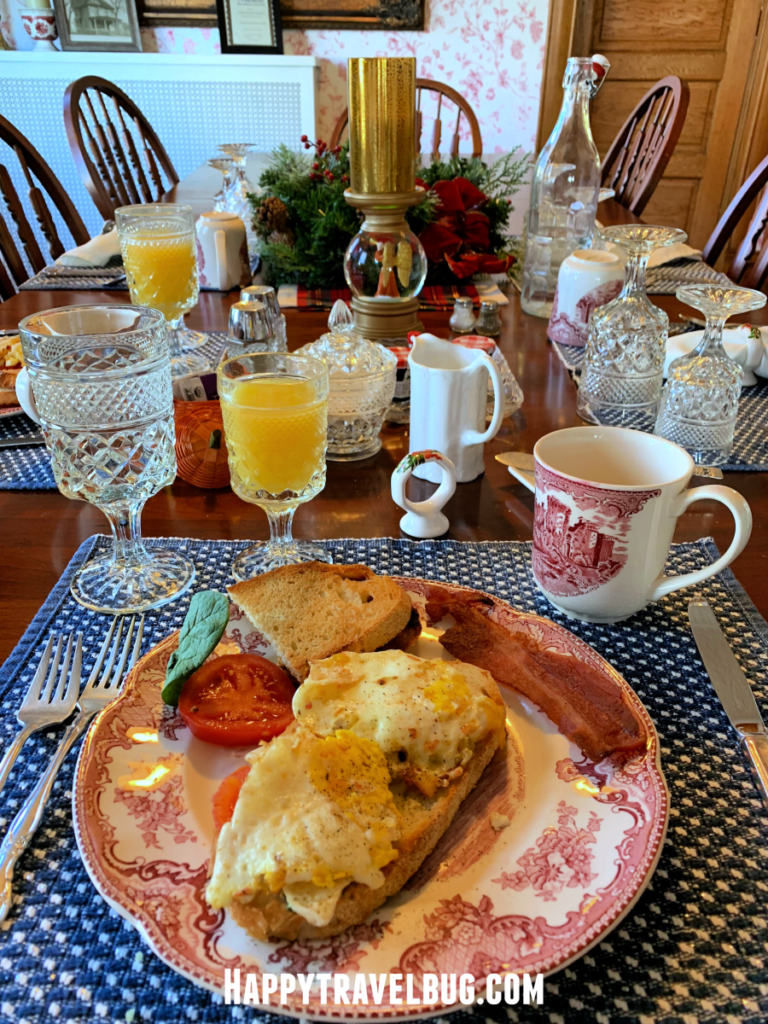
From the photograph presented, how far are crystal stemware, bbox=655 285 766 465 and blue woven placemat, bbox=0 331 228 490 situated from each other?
918 mm

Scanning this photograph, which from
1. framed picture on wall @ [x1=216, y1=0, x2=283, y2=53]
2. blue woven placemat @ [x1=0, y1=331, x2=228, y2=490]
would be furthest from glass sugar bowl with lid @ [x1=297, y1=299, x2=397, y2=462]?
framed picture on wall @ [x1=216, y1=0, x2=283, y2=53]

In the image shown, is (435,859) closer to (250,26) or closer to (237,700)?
(237,700)

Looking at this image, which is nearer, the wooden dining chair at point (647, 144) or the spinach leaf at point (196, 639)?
the spinach leaf at point (196, 639)

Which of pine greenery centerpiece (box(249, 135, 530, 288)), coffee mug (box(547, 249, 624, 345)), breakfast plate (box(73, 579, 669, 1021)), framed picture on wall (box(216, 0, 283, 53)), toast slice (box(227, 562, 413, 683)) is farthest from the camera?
framed picture on wall (box(216, 0, 283, 53))

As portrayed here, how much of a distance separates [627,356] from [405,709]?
2.82 feet

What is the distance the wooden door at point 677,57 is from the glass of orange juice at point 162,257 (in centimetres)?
331

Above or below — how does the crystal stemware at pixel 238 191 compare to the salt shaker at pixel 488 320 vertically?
above

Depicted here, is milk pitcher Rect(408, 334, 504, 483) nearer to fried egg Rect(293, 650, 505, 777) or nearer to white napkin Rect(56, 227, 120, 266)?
fried egg Rect(293, 650, 505, 777)

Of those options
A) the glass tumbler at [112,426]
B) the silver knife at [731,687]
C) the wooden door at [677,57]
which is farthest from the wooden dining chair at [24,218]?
the wooden door at [677,57]

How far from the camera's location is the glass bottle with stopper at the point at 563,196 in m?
1.65

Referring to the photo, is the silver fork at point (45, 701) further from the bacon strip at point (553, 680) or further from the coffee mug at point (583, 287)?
the coffee mug at point (583, 287)

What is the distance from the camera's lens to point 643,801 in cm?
59

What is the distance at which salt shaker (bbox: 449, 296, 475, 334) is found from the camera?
1574 mm

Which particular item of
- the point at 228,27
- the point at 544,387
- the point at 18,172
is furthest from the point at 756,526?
the point at 18,172
